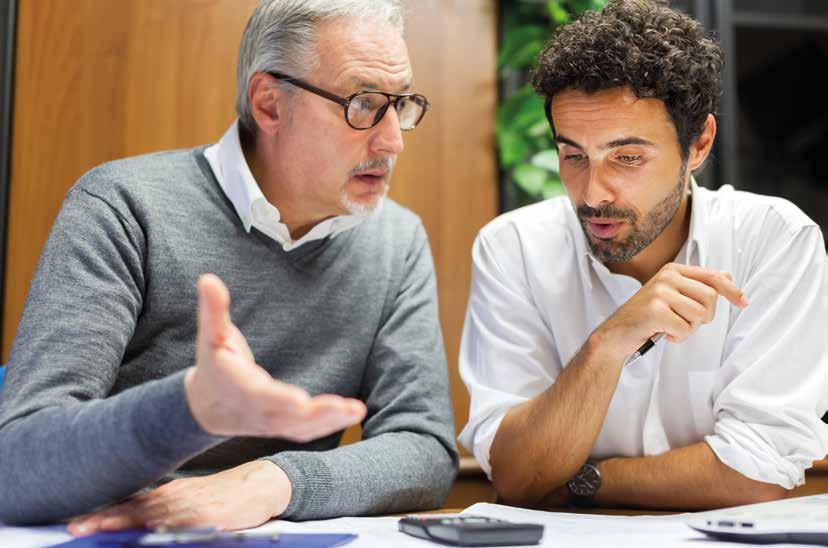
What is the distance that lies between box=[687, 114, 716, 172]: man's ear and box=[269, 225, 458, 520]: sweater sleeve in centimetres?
57

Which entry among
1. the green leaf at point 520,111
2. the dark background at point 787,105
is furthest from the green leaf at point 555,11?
the dark background at point 787,105

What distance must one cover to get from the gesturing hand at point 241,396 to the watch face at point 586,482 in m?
0.77

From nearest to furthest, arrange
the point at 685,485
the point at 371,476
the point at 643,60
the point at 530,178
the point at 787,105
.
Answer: the point at 371,476, the point at 685,485, the point at 643,60, the point at 530,178, the point at 787,105

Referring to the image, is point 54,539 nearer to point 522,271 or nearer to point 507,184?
point 522,271

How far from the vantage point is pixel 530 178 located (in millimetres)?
2740

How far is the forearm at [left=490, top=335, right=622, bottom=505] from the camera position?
1.47 meters

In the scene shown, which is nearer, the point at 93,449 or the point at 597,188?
the point at 93,449

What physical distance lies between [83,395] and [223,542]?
17.8 inches

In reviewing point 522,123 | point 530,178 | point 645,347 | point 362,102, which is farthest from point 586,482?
point 522,123

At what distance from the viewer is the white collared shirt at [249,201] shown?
1577 mm

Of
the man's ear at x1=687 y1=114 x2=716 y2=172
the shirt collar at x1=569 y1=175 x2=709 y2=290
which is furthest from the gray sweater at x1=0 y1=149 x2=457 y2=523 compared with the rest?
the man's ear at x1=687 y1=114 x2=716 y2=172

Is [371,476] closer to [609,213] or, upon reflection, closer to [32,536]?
[32,536]

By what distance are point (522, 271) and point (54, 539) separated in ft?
3.34

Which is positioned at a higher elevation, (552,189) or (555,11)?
(555,11)
